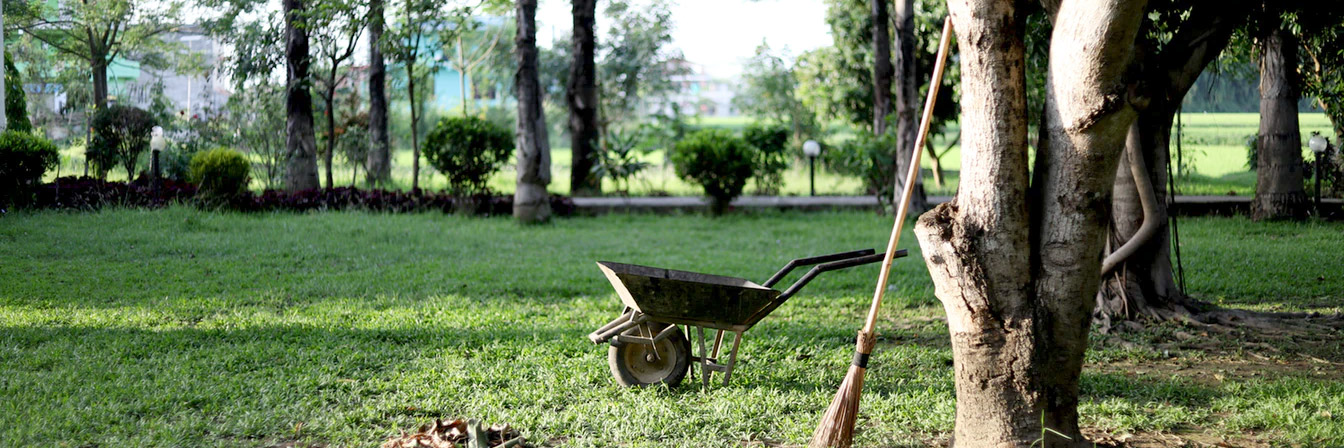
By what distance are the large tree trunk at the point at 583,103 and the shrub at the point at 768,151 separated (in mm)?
2322

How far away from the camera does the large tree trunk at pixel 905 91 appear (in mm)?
10922

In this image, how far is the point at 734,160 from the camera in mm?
12688

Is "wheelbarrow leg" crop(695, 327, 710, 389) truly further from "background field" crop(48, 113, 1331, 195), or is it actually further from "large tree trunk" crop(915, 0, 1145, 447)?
"background field" crop(48, 113, 1331, 195)

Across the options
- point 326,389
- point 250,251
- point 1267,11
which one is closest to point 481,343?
point 326,389

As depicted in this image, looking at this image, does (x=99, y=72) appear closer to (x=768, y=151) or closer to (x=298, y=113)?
(x=298, y=113)

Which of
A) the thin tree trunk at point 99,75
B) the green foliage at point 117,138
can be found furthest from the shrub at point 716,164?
the thin tree trunk at point 99,75

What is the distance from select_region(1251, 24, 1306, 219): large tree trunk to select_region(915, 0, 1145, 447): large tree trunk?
24.0 feet

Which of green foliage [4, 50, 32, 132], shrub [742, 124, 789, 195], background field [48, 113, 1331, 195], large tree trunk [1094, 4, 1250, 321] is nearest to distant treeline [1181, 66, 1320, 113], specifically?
background field [48, 113, 1331, 195]

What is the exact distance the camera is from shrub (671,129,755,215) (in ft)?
41.2

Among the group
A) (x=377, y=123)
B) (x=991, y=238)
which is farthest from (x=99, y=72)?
(x=991, y=238)

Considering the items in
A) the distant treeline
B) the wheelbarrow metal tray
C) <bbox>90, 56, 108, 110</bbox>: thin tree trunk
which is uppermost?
<bbox>90, 56, 108, 110</bbox>: thin tree trunk

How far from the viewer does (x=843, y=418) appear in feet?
12.2

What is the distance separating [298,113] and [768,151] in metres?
6.21

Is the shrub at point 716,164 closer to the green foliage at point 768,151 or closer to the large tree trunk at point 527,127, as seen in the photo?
the green foliage at point 768,151
